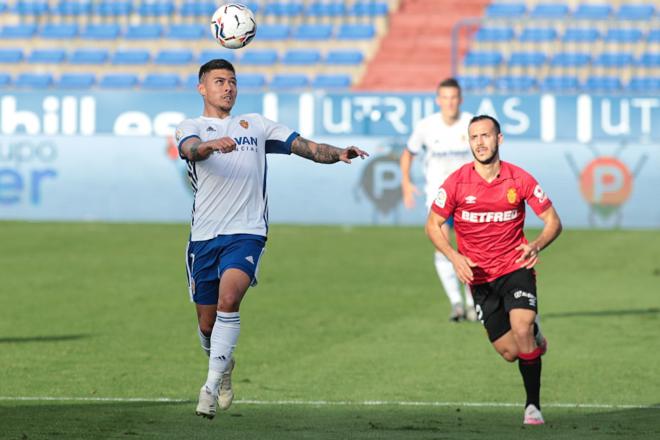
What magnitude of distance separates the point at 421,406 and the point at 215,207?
1.81 meters

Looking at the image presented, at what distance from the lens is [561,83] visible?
85.6 feet

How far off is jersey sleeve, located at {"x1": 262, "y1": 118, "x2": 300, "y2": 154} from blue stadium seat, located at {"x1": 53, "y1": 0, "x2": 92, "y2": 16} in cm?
2297

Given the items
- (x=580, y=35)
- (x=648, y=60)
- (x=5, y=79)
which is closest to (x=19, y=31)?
(x=5, y=79)

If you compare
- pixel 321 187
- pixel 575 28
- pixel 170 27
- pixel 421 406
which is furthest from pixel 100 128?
pixel 421 406

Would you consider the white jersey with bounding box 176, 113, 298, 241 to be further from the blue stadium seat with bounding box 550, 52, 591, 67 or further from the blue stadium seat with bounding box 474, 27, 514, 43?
the blue stadium seat with bounding box 474, 27, 514, 43

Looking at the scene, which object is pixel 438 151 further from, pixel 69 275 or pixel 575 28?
pixel 575 28

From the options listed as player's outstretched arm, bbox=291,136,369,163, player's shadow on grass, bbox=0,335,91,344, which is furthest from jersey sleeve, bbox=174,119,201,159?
player's shadow on grass, bbox=0,335,91,344

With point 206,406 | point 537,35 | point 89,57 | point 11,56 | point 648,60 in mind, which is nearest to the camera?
point 206,406

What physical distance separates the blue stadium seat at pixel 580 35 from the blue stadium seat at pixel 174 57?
7.74 meters

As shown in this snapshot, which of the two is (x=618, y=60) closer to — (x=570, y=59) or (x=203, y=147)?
(x=570, y=59)

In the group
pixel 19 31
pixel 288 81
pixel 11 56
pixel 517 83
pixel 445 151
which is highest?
pixel 19 31

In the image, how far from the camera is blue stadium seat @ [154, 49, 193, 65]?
28.7 metres

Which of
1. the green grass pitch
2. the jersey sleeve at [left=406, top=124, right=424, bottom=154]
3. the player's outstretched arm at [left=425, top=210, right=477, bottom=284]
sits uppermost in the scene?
the jersey sleeve at [left=406, top=124, right=424, bottom=154]

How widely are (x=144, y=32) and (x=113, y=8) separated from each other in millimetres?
1044
